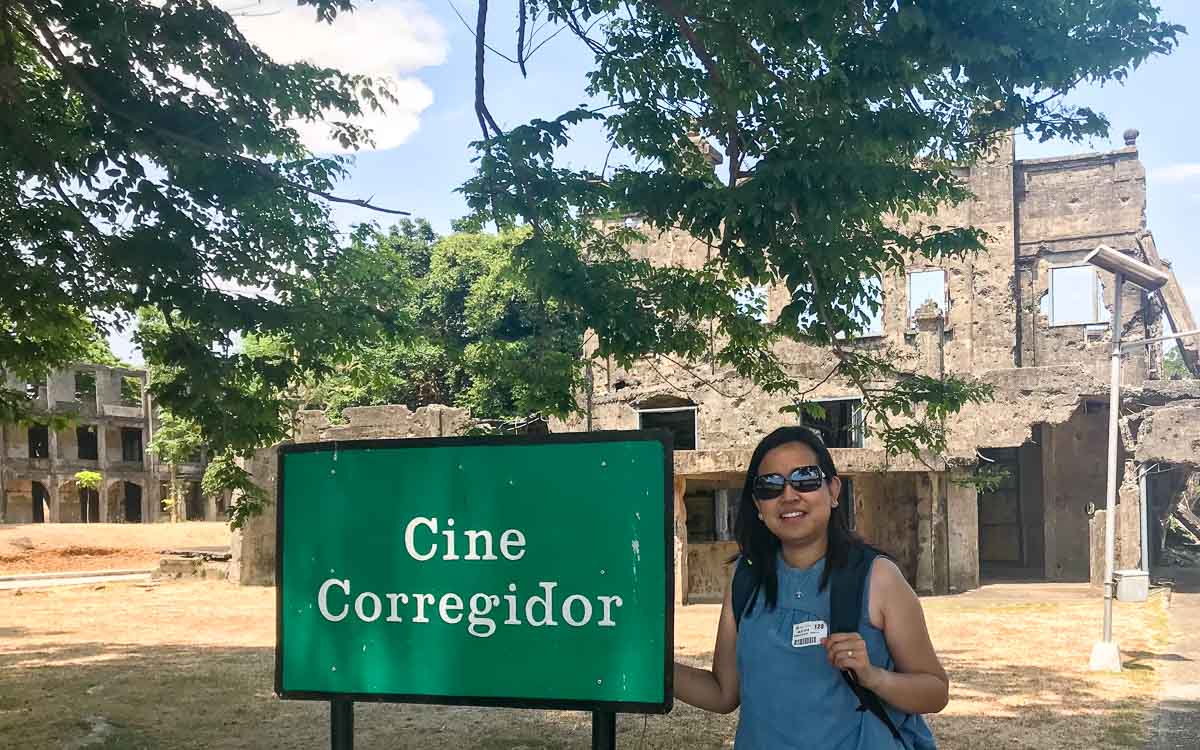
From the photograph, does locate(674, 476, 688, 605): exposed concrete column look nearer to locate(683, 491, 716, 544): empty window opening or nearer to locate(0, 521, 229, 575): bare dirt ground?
locate(683, 491, 716, 544): empty window opening

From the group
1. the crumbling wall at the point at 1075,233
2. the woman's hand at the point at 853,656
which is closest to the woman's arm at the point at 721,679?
the woman's hand at the point at 853,656

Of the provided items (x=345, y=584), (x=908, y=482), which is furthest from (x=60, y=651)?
(x=908, y=482)

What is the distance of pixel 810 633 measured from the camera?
7.96ft

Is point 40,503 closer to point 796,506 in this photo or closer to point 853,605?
point 796,506

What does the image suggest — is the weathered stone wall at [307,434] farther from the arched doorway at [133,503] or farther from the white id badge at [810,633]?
the arched doorway at [133,503]

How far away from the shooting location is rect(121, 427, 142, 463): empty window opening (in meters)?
49.8

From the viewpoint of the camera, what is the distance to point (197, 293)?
8672mm

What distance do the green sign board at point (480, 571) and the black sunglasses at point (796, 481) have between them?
0.24 m

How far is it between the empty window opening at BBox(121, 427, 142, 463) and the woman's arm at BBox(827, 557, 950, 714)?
51.9m

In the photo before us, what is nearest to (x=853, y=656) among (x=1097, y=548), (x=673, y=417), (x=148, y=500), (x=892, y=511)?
(x=892, y=511)

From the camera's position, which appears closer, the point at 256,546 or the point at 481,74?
the point at 481,74

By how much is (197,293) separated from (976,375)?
739 inches

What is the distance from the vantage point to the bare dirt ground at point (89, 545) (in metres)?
30.3

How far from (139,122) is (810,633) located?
7347 mm
